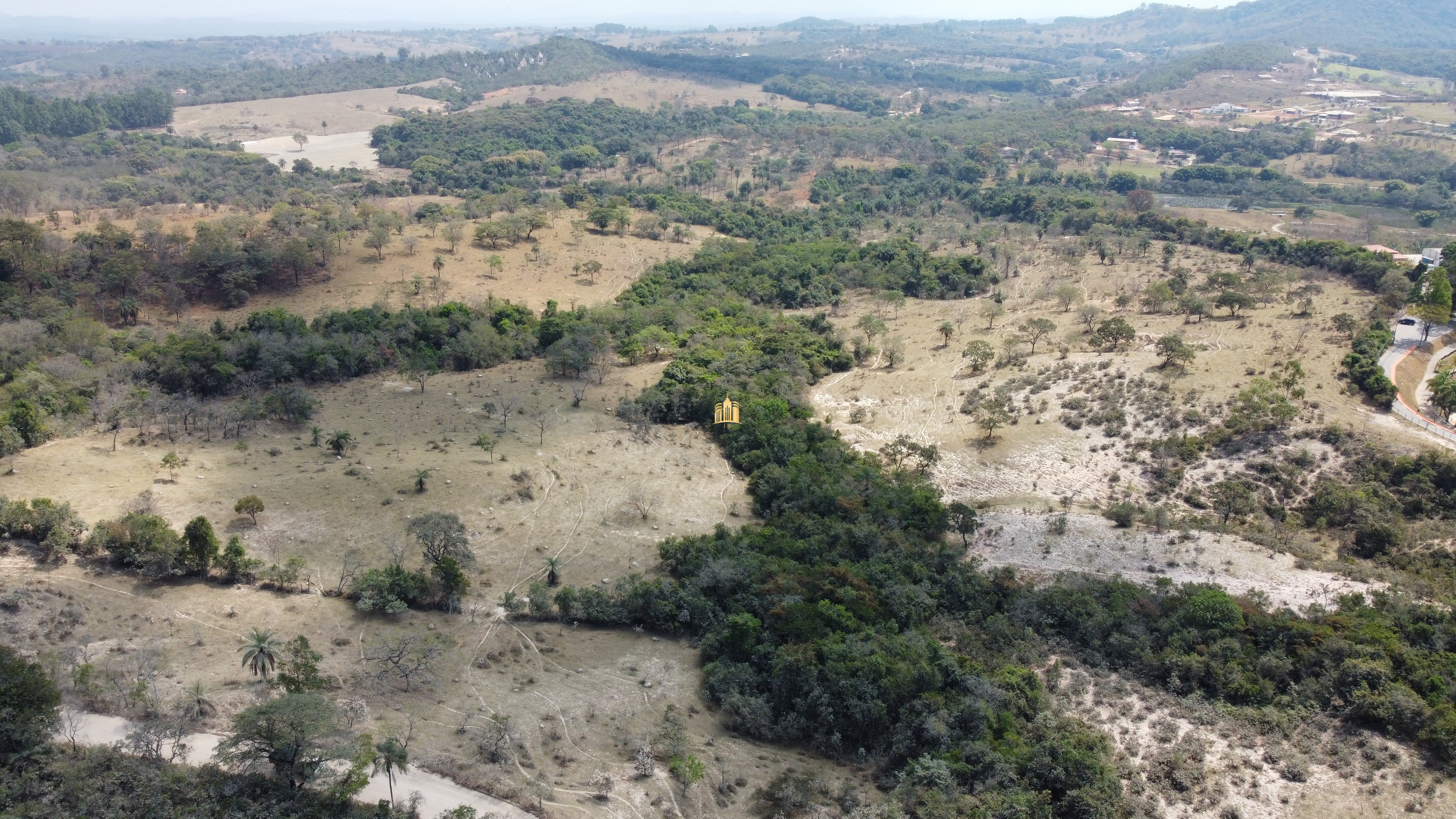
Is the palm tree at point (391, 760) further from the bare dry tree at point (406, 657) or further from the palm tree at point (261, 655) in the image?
the palm tree at point (261, 655)

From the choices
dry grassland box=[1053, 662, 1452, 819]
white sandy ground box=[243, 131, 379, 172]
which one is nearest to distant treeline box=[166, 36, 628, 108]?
white sandy ground box=[243, 131, 379, 172]

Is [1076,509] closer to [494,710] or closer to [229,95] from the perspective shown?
[494,710]

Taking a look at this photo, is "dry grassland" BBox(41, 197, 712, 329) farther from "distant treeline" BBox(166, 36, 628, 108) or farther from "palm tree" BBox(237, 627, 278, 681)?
"distant treeline" BBox(166, 36, 628, 108)

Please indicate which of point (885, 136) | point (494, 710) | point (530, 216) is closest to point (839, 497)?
point (494, 710)

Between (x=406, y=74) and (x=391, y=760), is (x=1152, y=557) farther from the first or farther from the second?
(x=406, y=74)

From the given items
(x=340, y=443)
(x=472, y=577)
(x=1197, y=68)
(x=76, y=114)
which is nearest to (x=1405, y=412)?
(x=472, y=577)
